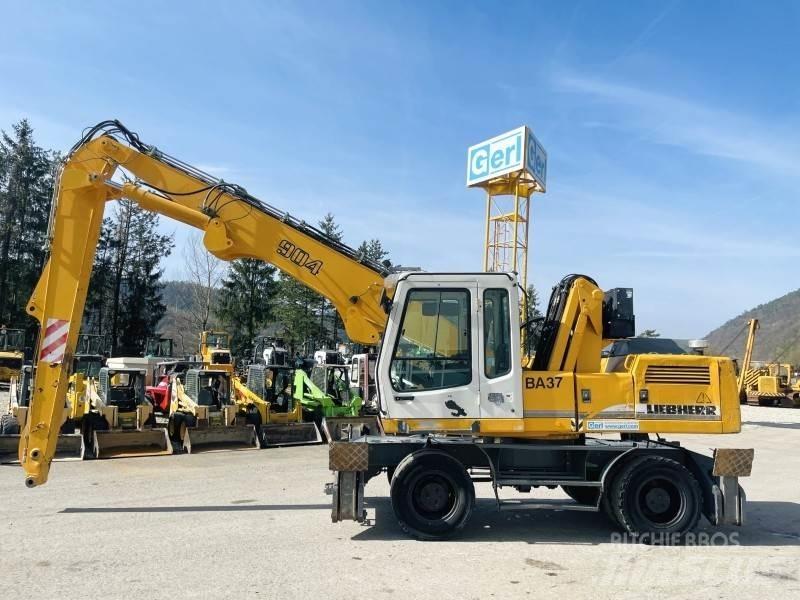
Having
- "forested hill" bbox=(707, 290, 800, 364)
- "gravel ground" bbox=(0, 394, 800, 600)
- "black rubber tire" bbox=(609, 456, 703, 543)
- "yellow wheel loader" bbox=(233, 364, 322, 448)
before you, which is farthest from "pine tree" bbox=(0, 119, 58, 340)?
"forested hill" bbox=(707, 290, 800, 364)

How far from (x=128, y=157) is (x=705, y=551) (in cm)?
900

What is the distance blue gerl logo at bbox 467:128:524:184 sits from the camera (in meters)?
30.3

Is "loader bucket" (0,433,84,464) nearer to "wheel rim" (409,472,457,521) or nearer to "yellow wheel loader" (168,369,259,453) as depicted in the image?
"yellow wheel loader" (168,369,259,453)

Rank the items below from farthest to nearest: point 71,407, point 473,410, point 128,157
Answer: point 71,407 → point 128,157 → point 473,410

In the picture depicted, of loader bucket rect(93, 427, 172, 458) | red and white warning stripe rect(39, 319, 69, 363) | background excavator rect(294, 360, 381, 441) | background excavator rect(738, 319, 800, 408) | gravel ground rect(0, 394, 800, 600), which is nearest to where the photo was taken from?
gravel ground rect(0, 394, 800, 600)

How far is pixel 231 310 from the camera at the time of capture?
46250 millimetres

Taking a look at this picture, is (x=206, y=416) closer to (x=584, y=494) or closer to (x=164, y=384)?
(x=164, y=384)

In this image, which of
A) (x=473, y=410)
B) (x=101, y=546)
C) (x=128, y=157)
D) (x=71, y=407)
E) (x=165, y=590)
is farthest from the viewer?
(x=71, y=407)

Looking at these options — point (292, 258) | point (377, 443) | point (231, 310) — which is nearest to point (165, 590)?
point (377, 443)

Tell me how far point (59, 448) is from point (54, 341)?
561cm

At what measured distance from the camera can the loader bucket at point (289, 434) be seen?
14.9 metres

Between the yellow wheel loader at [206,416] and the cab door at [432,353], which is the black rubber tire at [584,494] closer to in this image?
the cab door at [432,353]

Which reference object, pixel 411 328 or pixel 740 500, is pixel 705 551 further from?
pixel 411 328

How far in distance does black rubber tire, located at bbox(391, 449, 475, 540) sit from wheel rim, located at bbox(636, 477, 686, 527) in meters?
1.97
